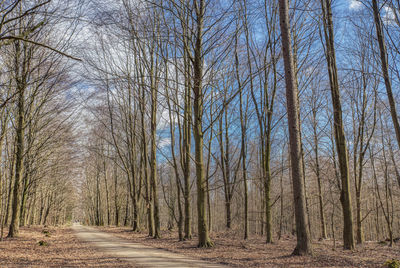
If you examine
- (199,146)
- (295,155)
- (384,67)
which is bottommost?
(295,155)

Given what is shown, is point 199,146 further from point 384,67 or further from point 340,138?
point 384,67

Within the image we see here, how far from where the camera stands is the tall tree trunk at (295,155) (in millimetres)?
7727

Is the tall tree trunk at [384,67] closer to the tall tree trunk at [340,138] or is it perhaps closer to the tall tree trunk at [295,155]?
the tall tree trunk at [340,138]

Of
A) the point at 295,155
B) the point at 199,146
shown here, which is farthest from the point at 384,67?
the point at 199,146

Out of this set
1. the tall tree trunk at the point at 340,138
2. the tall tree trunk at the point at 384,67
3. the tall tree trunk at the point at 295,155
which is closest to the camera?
the tall tree trunk at the point at 295,155

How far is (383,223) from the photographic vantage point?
36625 millimetres

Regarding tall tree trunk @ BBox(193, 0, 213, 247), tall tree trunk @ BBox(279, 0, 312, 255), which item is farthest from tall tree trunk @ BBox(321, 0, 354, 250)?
tall tree trunk @ BBox(193, 0, 213, 247)

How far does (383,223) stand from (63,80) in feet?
132

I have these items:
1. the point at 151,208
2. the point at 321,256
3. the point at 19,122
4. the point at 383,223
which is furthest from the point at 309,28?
the point at 383,223

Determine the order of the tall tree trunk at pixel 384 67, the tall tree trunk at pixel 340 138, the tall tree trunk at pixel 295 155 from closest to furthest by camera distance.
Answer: the tall tree trunk at pixel 295 155, the tall tree trunk at pixel 384 67, the tall tree trunk at pixel 340 138

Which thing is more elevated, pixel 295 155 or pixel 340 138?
pixel 340 138

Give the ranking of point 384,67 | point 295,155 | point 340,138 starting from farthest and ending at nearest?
1. point 340,138
2. point 384,67
3. point 295,155

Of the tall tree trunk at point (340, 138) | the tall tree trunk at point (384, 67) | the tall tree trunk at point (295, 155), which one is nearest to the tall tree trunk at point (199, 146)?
the tall tree trunk at point (295, 155)

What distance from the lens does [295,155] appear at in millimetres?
7957
